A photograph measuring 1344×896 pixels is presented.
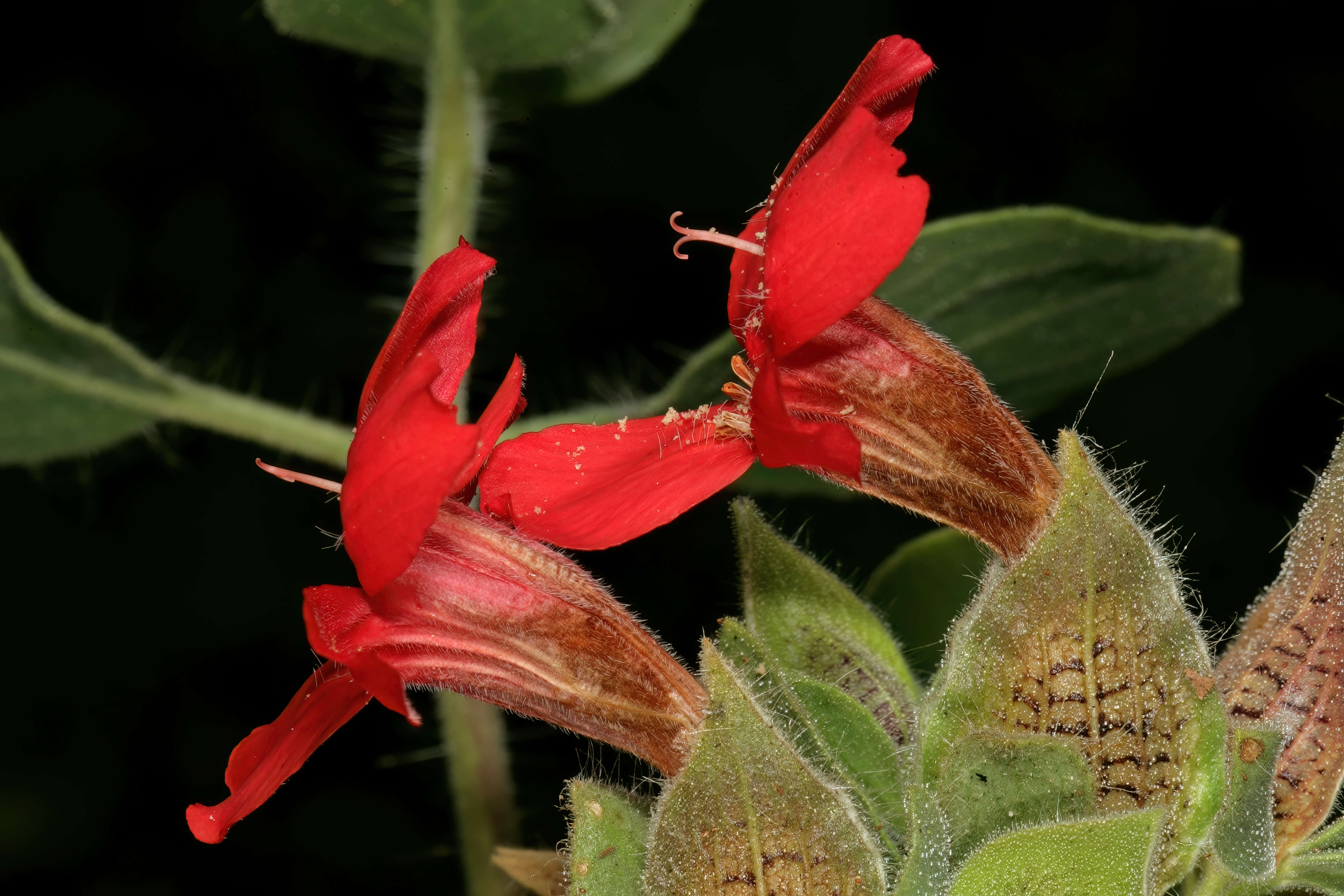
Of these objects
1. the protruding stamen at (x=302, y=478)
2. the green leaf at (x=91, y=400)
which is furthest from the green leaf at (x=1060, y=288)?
the green leaf at (x=91, y=400)

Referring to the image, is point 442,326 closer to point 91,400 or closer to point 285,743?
point 285,743

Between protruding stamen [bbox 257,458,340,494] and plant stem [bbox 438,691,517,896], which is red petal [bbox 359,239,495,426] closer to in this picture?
protruding stamen [bbox 257,458,340,494]

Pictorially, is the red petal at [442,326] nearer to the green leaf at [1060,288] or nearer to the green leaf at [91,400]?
the green leaf at [1060,288]

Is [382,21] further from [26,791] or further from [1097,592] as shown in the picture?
[26,791]

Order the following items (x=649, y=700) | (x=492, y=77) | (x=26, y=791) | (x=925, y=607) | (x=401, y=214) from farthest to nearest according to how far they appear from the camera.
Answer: (x=26, y=791) < (x=401, y=214) < (x=492, y=77) < (x=925, y=607) < (x=649, y=700)

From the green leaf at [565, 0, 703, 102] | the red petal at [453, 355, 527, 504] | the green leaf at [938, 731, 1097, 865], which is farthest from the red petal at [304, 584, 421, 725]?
the green leaf at [565, 0, 703, 102]

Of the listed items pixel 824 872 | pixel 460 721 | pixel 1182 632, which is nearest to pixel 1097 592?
pixel 1182 632
